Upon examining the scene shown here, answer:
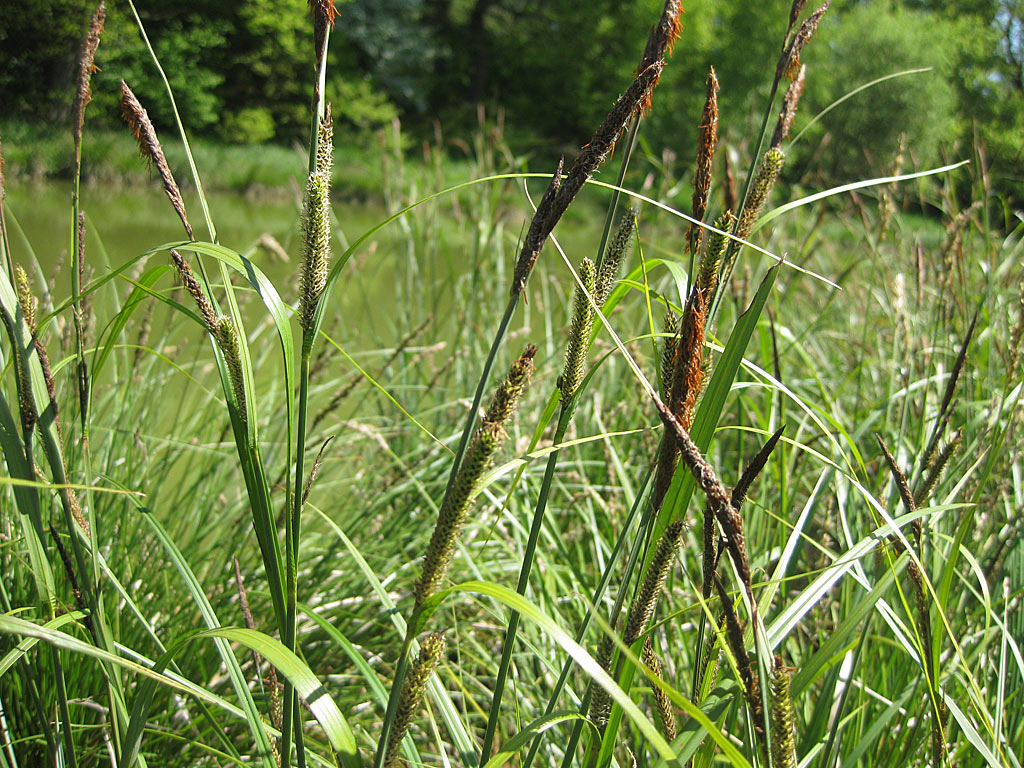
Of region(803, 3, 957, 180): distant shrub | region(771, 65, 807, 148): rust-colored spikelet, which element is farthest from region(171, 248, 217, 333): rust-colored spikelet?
region(803, 3, 957, 180): distant shrub

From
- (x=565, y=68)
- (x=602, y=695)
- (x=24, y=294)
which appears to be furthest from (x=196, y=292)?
(x=565, y=68)

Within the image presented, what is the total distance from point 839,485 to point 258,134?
14165mm

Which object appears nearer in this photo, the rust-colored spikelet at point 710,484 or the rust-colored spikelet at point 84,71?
the rust-colored spikelet at point 710,484

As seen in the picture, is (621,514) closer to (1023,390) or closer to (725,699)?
(1023,390)

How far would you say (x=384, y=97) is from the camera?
18031 mm

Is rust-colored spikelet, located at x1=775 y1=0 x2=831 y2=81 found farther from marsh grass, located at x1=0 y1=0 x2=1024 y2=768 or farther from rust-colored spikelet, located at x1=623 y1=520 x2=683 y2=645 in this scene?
rust-colored spikelet, located at x1=623 y1=520 x2=683 y2=645

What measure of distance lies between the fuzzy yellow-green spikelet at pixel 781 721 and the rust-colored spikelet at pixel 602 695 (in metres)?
0.13

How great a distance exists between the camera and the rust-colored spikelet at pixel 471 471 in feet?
1.29

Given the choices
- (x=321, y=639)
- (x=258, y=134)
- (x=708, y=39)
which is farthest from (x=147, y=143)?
(x=708, y=39)

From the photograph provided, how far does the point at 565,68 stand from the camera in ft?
71.6

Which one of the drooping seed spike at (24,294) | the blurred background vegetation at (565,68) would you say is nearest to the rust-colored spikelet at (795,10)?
the drooping seed spike at (24,294)

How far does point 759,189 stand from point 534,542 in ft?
1.13

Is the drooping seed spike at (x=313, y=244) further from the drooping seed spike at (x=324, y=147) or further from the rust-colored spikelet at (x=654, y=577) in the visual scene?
the rust-colored spikelet at (x=654, y=577)

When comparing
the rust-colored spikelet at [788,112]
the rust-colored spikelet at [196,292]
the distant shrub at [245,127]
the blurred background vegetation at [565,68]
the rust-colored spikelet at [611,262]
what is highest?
the blurred background vegetation at [565,68]
